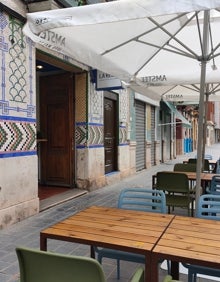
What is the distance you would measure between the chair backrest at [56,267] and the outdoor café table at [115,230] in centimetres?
44

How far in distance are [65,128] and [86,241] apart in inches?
221

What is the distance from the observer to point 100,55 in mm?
3633

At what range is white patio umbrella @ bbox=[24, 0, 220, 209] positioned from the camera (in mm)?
2193

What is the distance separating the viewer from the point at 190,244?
194 cm

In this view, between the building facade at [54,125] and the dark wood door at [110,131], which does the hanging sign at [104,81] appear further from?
the dark wood door at [110,131]

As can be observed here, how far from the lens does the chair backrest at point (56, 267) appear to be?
1471mm

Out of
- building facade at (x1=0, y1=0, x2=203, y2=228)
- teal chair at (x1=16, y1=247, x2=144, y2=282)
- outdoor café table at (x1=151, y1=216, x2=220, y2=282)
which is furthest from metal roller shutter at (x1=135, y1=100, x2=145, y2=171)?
teal chair at (x1=16, y1=247, x2=144, y2=282)

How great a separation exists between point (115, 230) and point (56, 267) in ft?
2.43

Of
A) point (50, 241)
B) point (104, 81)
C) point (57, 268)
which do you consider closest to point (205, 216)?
point (57, 268)

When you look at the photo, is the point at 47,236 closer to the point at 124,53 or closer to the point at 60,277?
the point at 60,277

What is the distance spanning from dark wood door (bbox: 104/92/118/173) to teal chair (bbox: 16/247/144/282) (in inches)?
284

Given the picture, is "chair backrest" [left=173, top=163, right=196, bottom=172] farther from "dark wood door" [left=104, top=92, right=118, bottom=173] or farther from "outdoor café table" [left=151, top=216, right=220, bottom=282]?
"outdoor café table" [left=151, top=216, right=220, bottom=282]

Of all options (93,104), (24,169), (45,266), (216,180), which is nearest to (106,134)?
(93,104)

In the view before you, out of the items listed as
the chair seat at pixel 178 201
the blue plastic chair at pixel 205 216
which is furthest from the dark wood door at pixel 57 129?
the blue plastic chair at pixel 205 216
